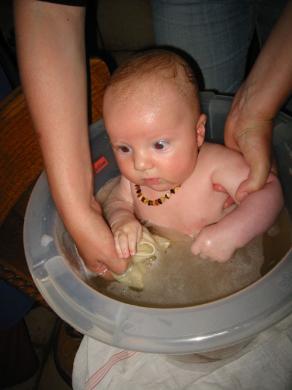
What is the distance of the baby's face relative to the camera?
2.00 ft

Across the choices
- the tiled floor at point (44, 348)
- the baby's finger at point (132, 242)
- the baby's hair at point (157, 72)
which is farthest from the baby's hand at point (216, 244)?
the tiled floor at point (44, 348)

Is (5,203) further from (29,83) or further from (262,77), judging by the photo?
(262,77)

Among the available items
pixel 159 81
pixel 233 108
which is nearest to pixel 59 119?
pixel 159 81

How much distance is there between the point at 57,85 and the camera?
1.72 feet

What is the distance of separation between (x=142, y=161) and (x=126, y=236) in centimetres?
16

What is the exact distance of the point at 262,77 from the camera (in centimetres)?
61

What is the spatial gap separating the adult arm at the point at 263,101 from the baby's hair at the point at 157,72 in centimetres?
10

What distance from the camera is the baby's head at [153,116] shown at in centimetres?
61

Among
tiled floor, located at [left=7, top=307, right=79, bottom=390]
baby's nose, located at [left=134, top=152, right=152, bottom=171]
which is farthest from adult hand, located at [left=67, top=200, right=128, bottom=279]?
tiled floor, located at [left=7, top=307, right=79, bottom=390]

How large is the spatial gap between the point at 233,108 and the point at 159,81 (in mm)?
167

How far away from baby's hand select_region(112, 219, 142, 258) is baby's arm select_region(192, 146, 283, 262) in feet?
0.41

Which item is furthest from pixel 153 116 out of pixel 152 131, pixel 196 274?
pixel 196 274

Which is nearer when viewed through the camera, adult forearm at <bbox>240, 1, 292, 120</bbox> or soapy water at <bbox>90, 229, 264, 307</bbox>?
adult forearm at <bbox>240, 1, 292, 120</bbox>

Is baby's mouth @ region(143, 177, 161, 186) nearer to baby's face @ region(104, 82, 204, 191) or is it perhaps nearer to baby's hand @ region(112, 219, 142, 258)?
baby's face @ region(104, 82, 204, 191)
